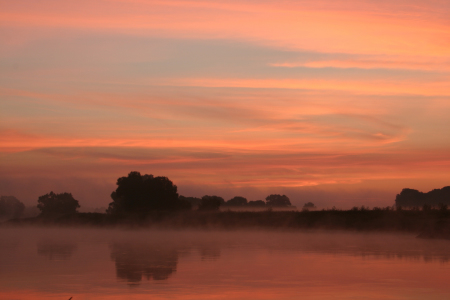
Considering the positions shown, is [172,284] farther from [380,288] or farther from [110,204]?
[110,204]

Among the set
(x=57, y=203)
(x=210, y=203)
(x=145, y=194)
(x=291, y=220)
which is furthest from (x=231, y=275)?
(x=57, y=203)

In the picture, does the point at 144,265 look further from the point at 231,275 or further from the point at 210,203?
the point at 210,203

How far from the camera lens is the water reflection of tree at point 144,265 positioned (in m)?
22.6

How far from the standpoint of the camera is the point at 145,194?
98375mm

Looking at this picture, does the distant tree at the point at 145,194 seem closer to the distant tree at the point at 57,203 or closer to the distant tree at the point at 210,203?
the distant tree at the point at 210,203

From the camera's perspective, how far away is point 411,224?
55625 millimetres

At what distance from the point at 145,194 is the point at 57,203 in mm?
57241

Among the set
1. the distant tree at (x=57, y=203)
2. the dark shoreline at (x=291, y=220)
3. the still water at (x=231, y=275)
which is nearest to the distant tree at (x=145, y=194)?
the dark shoreline at (x=291, y=220)

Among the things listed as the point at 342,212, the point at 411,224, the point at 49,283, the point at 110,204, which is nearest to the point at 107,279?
the point at 49,283

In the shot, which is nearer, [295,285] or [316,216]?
[295,285]

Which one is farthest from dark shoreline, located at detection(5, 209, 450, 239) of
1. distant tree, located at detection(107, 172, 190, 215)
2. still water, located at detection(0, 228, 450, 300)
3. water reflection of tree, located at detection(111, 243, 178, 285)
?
water reflection of tree, located at detection(111, 243, 178, 285)

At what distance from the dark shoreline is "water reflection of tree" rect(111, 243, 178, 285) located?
2562 centimetres

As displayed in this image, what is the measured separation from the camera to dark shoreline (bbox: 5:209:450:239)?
54594 millimetres

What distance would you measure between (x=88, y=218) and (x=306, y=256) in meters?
72.2
